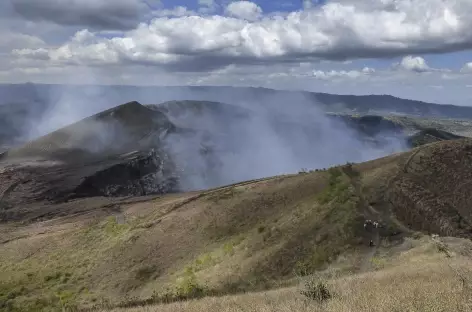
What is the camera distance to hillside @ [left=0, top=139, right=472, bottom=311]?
3030 cm

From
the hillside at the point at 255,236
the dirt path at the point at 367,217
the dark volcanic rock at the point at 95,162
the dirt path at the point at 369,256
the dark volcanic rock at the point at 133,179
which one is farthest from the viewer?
the dark volcanic rock at the point at 133,179

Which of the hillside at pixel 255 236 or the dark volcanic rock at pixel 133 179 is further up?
the hillside at pixel 255 236

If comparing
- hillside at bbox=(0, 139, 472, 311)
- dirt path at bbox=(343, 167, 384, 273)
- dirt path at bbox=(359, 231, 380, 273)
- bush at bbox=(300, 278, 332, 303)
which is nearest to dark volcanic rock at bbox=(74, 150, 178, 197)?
hillside at bbox=(0, 139, 472, 311)

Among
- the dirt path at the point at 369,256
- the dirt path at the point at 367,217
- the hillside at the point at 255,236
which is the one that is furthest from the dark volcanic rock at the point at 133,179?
the dirt path at the point at 369,256

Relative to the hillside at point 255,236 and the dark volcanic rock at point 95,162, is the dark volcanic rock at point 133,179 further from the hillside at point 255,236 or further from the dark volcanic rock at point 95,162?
the hillside at point 255,236

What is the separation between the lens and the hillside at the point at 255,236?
30297 mm

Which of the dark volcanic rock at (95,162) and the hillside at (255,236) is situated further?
the dark volcanic rock at (95,162)

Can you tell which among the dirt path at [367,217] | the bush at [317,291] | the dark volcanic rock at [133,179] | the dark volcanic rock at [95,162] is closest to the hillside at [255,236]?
the dirt path at [367,217]

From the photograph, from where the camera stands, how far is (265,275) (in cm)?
2936

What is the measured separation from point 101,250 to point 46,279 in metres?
5.65

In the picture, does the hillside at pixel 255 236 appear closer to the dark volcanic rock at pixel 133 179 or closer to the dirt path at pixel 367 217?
the dirt path at pixel 367 217

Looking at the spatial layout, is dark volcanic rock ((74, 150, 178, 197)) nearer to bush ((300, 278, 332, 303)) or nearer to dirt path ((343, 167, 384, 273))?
dirt path ((343, 167, 384, 273))

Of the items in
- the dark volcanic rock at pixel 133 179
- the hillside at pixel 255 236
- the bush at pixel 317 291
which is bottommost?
the dark volcanic rock at pixel 133 179

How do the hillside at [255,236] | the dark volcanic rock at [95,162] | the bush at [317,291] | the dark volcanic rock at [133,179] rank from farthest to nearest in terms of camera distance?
the dark volcanic rock at [133,179], the dark volcanic rock at [95,162], the hillside at [255,236], the bush at [317,291]
